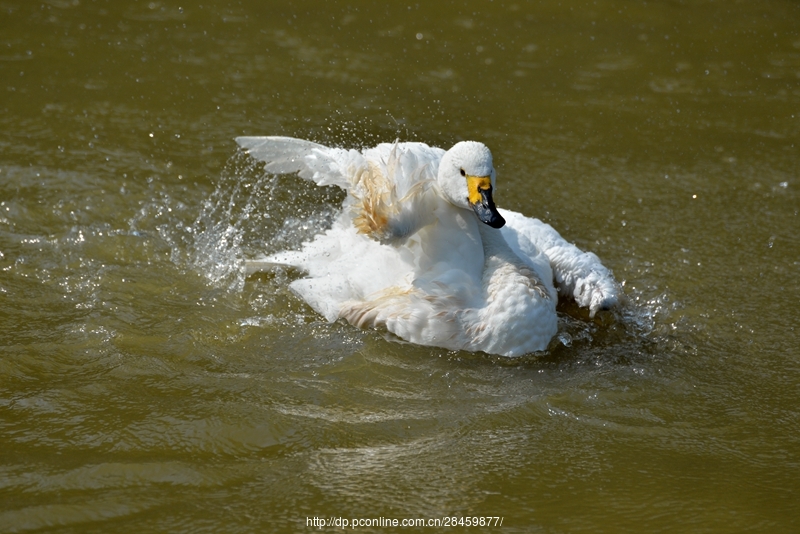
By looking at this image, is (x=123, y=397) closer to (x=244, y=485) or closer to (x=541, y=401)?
(x=244, y=485)

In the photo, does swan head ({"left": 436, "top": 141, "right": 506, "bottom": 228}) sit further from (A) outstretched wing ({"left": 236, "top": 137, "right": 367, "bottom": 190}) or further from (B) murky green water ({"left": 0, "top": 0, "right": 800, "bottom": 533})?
(B) murky green water ({"left": 0, "top": 0, "right": 800, "bottom": 533})

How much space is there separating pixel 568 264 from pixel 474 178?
1160mm

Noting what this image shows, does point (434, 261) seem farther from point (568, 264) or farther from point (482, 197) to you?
point (568, 264)

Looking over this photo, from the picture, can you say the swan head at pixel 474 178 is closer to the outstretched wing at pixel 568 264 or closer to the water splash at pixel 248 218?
the outstretched wing at pixel 568 264

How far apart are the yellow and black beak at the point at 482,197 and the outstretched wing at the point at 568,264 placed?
35.1 inches

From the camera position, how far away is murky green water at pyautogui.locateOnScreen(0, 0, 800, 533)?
152 inches

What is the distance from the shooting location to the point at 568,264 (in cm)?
557

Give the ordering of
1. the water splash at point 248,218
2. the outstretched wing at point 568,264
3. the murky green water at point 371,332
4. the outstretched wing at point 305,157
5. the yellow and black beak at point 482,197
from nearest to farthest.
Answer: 1. the murky green water at point 371,332
2. the yellow and black beak at point 482,197
3. the outstretched wing at point 305,157
4. the outstretched wing at point 568,264
5. the water splash at point 248,218

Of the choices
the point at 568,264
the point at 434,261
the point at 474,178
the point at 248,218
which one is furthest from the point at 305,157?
the point at 568,264

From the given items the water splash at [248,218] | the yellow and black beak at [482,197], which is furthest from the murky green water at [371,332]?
the yellow and black beak at [482,197]

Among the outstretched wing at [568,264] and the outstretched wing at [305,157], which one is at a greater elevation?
the outstretched wing at [305,157]

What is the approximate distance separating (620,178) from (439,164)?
3.01 meters

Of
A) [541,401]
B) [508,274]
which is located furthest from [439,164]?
[541,401]

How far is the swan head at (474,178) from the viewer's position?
468cm
